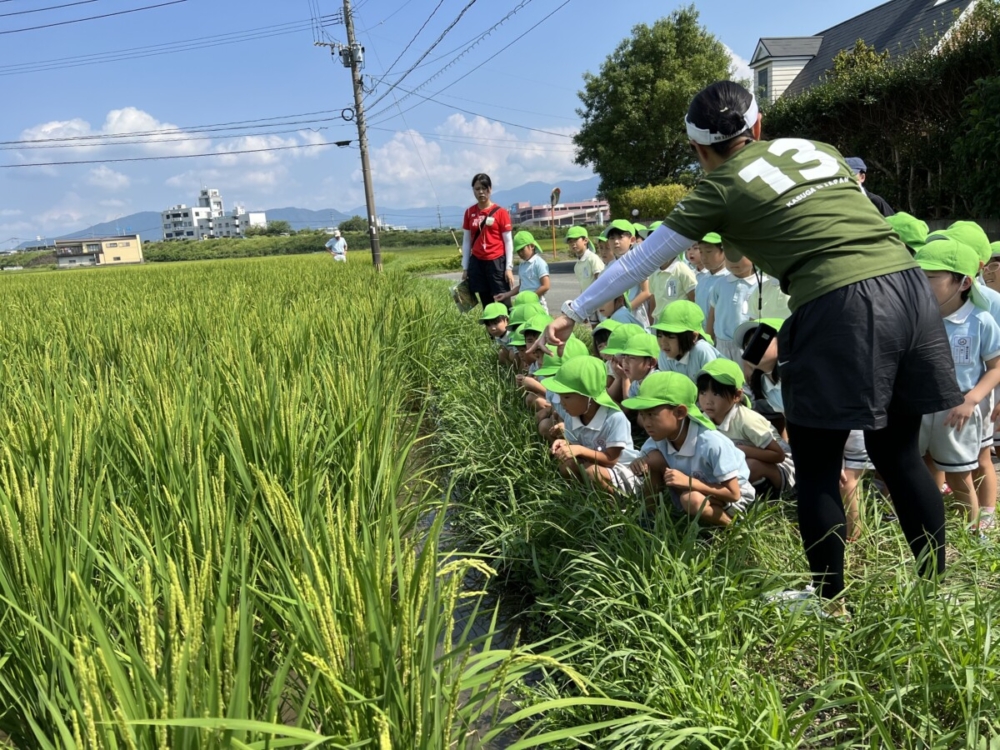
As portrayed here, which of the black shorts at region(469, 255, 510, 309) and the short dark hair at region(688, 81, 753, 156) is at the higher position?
the short dark hair at region(688, 81, 753, 156)

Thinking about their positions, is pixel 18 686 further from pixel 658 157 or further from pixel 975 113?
pixel 658 157

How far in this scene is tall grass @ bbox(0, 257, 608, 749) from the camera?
0.99 metres

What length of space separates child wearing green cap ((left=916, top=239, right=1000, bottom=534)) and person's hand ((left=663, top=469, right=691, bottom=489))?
0.90 meters

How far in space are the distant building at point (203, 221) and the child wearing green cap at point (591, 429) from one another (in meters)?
164

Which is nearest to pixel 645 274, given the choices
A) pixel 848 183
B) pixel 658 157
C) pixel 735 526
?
pixel 848 183

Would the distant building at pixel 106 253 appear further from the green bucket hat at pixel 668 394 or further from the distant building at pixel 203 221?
the distant building at pixel 203 221

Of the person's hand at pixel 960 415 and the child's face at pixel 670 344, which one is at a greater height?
the child's face at pixel 670 344

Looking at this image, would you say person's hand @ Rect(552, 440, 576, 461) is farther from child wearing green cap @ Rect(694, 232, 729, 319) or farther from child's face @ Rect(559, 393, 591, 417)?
child wearing green cap @ Rect(694, 232, 729, 319)

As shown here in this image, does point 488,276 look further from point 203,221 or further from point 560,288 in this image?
point 203,221

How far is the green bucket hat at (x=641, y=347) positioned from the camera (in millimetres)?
3207

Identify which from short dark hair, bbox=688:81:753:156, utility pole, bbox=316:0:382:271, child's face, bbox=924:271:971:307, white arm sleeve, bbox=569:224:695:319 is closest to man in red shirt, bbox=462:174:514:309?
child's face, bbox=924:271:971:307

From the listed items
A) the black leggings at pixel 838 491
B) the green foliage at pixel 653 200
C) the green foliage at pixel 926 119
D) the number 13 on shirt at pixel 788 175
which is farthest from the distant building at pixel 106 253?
the black leggings at pixel 838 491

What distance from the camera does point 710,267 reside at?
3908 mm

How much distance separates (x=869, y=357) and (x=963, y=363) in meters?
1.17
